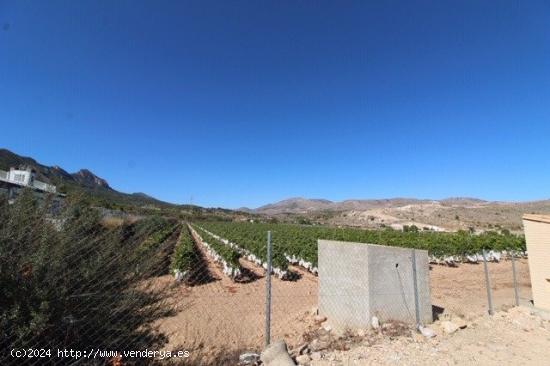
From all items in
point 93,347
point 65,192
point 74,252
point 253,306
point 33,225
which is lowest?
point 253,306

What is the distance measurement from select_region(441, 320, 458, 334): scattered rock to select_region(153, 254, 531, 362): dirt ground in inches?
61.4

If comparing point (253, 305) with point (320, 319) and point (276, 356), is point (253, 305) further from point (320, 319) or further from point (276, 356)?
point (276, 356)

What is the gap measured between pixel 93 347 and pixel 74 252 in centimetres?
A: 104

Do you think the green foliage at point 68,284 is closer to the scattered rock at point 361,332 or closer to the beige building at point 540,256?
the scattered rock at point 361,332

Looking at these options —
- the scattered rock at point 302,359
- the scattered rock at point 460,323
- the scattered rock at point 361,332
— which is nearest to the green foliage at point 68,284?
the scattered rock at point 302,359

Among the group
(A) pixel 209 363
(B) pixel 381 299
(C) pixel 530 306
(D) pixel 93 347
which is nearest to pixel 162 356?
(A) pixel 209 363

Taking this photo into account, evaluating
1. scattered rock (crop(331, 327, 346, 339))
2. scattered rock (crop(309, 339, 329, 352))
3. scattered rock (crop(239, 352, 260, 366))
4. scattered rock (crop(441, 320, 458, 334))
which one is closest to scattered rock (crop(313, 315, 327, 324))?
scattered rock (crop(331, 327, 346, 339))

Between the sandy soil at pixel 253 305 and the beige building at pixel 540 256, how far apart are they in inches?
36.2

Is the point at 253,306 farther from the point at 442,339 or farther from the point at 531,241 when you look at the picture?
the point at 531,241

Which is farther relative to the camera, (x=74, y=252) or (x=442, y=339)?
(x=442, y=339)

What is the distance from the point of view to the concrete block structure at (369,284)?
5832 mm

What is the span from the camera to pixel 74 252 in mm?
3377

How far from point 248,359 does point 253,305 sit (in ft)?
15.6

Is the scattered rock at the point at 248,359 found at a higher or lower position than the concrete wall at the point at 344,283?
lower
